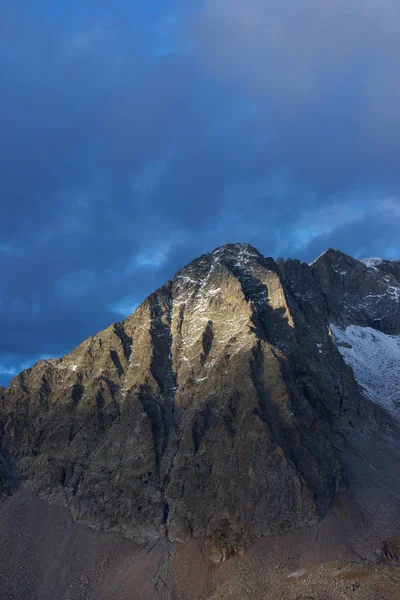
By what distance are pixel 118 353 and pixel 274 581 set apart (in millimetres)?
75259

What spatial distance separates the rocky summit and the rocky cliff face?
12.5 inches

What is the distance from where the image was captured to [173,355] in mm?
151375

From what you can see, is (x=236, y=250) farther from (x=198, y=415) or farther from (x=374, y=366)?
(x=198, y=415)

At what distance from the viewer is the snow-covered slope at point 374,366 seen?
564ft

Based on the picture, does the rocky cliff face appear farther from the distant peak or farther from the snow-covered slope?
the snow-covered slope

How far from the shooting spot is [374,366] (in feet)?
615

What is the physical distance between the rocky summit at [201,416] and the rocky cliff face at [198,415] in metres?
0.32

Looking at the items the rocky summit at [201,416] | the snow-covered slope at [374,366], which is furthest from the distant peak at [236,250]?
the snow-covered slope at [374,366]

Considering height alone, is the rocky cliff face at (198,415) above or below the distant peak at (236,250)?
below

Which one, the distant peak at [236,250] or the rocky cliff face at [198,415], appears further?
the distant peak at [236,250]

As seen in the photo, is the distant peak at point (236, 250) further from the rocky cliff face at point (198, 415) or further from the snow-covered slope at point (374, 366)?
the snow-covered slope at point (374, 366)

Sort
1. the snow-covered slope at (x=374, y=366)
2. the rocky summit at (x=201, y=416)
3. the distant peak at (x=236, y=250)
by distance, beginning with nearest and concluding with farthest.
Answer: the rocky summit at (x=201, y=416) < the snow-covered slope at (x=374, y=366) < the distant peak at (x=236, y=250)

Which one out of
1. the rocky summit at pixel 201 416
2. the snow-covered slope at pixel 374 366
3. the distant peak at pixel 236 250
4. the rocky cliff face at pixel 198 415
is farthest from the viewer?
the distant peak at pixel 236 250

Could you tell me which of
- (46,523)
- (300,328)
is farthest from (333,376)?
(46,523)
